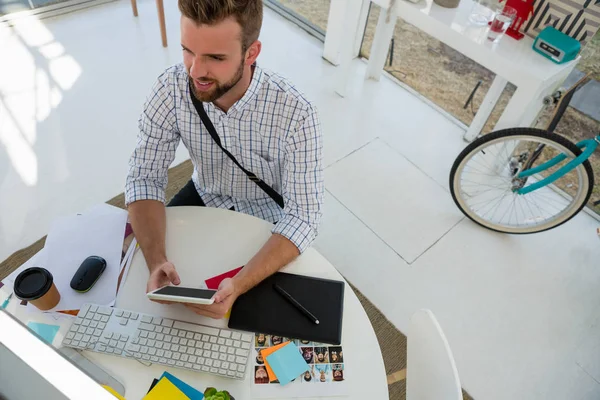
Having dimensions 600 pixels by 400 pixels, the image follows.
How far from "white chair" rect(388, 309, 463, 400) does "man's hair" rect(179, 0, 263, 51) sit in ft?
2.94

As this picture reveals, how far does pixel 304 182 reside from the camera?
1227mm

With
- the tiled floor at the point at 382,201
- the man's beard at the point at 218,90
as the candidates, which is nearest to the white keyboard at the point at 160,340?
the man's beard at the point at 218,90

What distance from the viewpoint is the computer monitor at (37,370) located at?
37 centimetres

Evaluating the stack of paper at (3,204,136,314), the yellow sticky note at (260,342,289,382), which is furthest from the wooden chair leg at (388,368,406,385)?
the stack of paper at (3,204,136,314)

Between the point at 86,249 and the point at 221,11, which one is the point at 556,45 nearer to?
the point at 221,11

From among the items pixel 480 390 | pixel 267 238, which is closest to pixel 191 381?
pixel 267 238

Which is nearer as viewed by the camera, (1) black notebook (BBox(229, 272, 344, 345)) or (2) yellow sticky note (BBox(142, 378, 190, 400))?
(2) yellow sticky note (BBox(142, 378, 190, 400))

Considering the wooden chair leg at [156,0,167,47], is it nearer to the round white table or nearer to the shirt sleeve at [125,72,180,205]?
the shirt sleeve at [125,72,180,205]

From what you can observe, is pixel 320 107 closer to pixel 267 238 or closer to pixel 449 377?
pixel 267 238

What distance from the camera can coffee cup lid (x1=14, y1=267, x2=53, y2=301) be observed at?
0.94 meters

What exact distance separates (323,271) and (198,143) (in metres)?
0.57

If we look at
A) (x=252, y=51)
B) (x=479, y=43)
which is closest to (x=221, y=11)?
(x=252, y=51)

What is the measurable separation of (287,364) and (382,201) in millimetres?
1454

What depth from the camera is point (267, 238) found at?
3.94 feet
